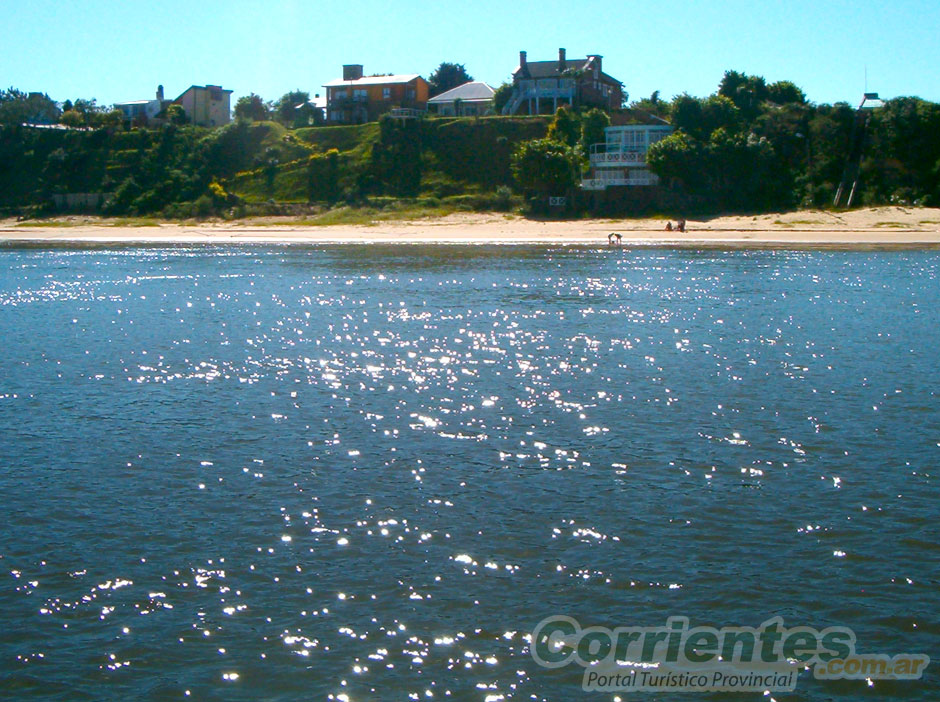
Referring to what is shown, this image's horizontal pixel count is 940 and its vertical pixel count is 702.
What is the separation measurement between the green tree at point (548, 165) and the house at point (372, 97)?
101ft

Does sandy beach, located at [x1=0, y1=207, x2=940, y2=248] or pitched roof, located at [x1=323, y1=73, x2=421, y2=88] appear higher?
pitched roof, located at [x1=323, y1=73, x2=421, y2=88]

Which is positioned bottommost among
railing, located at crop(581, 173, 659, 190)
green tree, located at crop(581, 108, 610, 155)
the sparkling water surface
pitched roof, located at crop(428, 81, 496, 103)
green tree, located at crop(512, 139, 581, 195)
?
the sparkling water surface

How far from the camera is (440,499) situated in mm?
14297

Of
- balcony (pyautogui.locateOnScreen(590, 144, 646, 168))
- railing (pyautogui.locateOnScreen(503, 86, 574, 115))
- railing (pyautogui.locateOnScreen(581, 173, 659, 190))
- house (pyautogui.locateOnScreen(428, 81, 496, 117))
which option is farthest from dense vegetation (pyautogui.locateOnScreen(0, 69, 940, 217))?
house (pyautogui.locateOnScreen(428, 81, 496, 117))

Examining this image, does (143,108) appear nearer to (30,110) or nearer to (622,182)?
(30,110)

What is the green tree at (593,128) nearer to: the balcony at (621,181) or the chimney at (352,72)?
the balcony at (621,181)

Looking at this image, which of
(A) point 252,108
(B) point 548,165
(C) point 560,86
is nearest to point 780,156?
(B) point 548,165

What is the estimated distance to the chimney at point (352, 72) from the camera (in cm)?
11031

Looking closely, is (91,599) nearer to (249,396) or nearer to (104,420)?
(104,420)

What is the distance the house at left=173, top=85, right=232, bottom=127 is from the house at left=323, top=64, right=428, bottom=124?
1861 centimetres

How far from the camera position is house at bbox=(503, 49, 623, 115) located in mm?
95438

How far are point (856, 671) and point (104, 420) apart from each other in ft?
48.0

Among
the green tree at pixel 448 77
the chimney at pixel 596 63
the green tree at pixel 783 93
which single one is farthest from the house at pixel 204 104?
the green tree at pixel 783 93

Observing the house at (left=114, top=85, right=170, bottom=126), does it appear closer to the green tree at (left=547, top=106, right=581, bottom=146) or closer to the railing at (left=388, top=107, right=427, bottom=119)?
the railing at (left=388, top=107, right=427, bottom=119)
